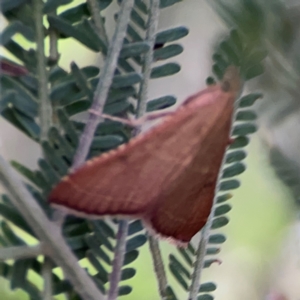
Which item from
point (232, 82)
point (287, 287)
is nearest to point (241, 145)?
point (232, 82)

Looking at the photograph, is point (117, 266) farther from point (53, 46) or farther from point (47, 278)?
point (53, 46)

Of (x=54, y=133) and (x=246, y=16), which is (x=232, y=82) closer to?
(x=246, y=16)

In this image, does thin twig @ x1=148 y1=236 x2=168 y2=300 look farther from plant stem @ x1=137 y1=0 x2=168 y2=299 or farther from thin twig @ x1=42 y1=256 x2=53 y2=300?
thin twig @ x1=42 y1=256 x2=53 y2=300

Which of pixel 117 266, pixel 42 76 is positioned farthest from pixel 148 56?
pixel 117 266

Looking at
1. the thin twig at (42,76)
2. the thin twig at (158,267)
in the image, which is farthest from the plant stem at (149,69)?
the thin twig at (42,76)

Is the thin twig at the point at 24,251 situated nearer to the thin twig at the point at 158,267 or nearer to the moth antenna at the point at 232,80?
the thin twig at the point at 158,267

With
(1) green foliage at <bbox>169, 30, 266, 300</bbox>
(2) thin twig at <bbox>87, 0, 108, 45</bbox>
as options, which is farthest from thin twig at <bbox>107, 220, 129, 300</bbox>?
(2) thin twig at <bbox>87, 0, 108, 45</bbox>
